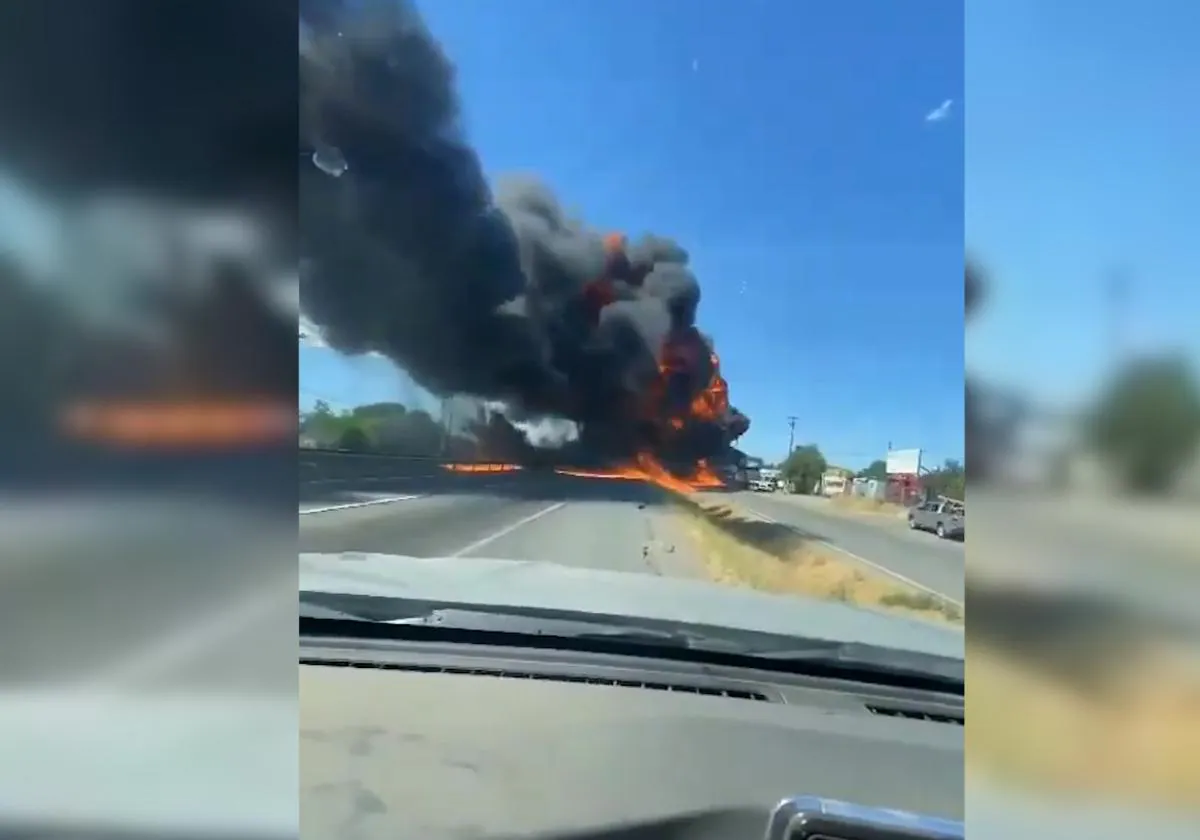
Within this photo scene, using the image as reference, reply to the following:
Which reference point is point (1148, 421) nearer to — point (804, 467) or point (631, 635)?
point (804, 467)

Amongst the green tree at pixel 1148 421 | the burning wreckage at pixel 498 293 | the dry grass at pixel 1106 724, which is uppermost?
the burning wreckage at pixel 498 293

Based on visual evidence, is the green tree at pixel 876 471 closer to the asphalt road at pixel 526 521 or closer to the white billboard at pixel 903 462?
the white billboard at pixel 903 462

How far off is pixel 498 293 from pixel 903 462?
0.73 m

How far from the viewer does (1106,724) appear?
2.03 feet

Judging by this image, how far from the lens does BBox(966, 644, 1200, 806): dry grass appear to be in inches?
24.0

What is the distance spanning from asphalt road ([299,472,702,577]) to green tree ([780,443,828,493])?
0.22m

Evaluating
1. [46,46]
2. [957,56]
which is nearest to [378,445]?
[46,46]

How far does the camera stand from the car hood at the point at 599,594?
1.40 meters

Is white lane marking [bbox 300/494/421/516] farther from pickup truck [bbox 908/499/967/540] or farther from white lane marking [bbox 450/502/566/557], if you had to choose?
pickup truck [bbox 908/499/967/540]

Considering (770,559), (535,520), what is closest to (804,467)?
Result: (770,559)

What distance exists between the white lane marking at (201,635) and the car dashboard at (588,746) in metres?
0.13

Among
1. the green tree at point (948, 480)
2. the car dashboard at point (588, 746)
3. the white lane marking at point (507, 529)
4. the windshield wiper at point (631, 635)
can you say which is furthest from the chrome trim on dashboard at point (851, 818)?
the white lane marking at point (507, 529)

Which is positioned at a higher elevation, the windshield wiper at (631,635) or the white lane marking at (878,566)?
the white lane marking at (878,566)

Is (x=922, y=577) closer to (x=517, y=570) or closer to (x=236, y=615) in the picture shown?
(x=236, y=615)
